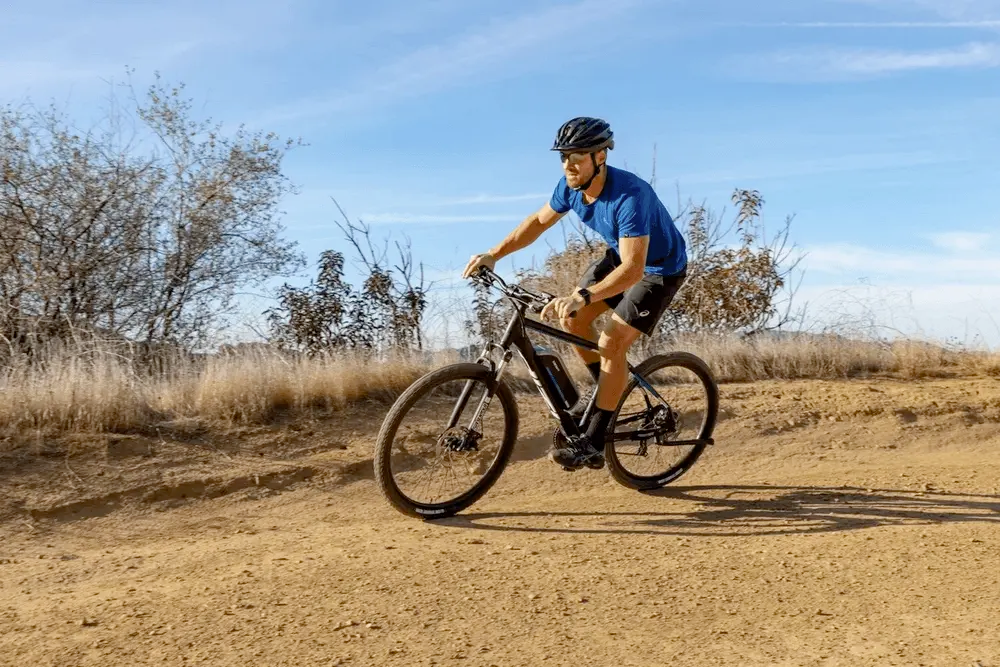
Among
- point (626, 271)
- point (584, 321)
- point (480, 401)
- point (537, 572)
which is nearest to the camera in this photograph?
point (537, 572)

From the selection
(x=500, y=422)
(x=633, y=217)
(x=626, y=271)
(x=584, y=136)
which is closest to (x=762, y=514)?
(x=500, y=422)

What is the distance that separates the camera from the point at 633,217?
5801 mm

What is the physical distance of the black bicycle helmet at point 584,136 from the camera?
19.2ft

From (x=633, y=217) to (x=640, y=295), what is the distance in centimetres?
64

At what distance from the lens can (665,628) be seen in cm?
430

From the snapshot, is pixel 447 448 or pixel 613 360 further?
pixel 613 360

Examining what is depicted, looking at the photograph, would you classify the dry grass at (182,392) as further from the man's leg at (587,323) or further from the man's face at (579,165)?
the man's face at (579,165)

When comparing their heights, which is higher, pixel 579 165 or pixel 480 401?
pixel 579 165

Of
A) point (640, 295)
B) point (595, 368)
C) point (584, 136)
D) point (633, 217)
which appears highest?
point (584, 136)

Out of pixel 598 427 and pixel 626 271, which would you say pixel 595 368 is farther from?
pixel 626 271

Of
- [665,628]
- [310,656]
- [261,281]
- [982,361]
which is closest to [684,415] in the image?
[665,628]

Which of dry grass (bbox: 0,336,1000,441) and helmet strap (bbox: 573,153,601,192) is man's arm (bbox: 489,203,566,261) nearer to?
helmet strap (bbox: 573,153,601,192)

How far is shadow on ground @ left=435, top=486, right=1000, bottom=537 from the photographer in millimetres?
6082

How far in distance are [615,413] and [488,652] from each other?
2.72 meters
